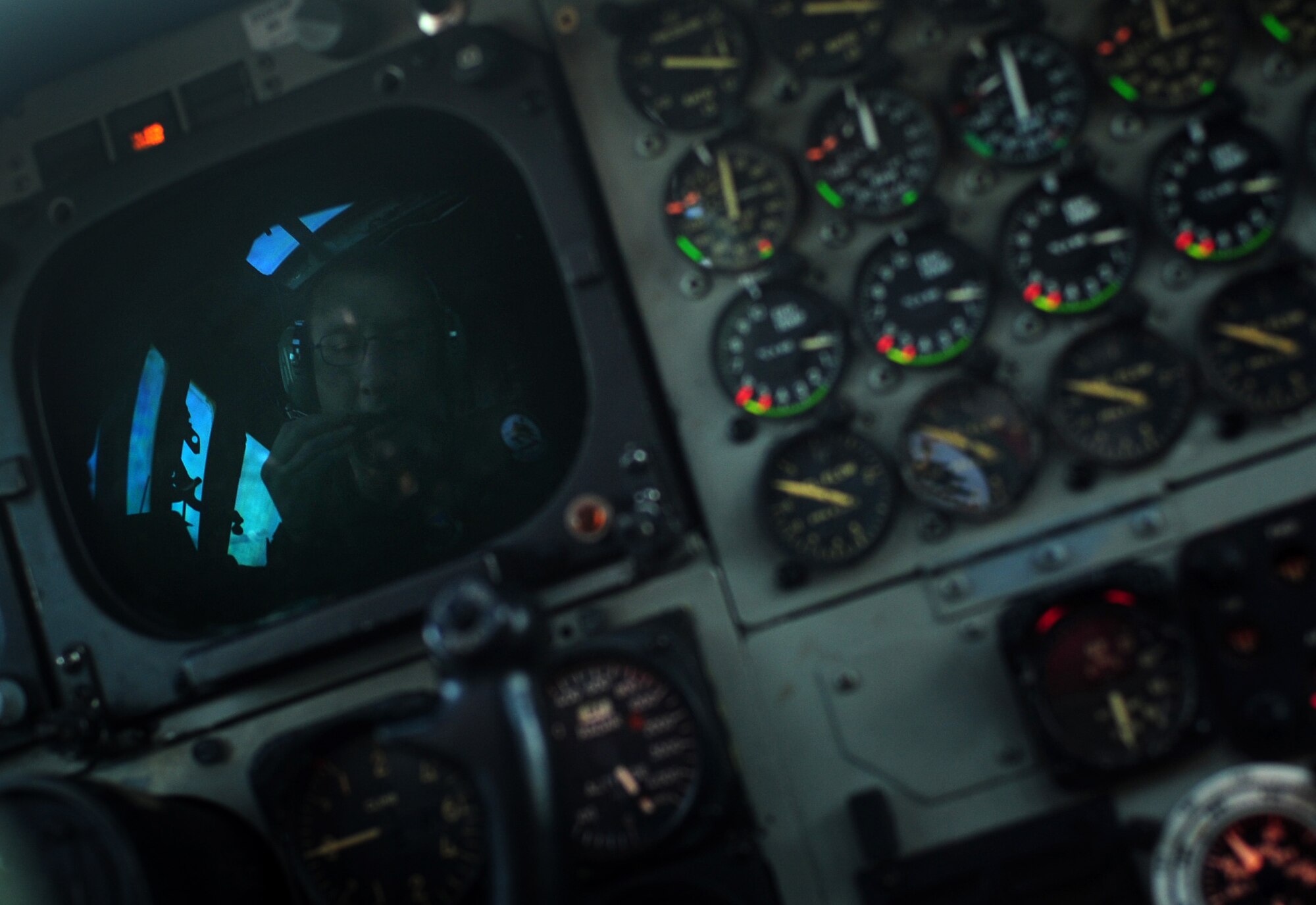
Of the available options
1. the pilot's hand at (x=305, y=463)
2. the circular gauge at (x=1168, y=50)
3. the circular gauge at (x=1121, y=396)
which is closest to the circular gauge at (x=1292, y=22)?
the circular gauge at (x=1168, y=50)

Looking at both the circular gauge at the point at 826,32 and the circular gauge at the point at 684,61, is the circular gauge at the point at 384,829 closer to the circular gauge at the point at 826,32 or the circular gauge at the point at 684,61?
the circular gauge at the point at 684,61

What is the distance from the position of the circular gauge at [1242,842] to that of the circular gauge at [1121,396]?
566 mm

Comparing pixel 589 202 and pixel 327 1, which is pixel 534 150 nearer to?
pixel 589 202

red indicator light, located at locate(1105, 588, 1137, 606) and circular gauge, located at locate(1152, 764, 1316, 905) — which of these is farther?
red indicator light, located at locate(1105, 588, 1137, 606)

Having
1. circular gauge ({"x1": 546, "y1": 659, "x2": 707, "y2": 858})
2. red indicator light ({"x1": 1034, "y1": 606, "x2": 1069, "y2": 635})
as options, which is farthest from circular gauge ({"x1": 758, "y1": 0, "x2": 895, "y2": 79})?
circular gauge ({"x1": 546, "y1": 659, "x2": 707, "y2": 858})

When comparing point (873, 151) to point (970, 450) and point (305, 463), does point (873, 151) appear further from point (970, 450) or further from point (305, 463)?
point (305, 463)

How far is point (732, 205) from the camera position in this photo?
2229 millimetres

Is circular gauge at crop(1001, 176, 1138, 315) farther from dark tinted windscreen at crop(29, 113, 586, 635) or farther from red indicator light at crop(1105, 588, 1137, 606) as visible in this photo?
dark tinted windscreen at crop(29, 113, 586, 635)

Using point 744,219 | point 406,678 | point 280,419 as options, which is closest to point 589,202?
point 744,219

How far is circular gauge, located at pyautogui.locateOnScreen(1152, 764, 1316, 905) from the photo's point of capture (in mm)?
1840

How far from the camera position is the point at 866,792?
205 cm

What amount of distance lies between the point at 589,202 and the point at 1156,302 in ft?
3.57

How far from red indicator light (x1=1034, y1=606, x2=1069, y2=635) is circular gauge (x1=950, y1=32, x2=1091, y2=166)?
81cm

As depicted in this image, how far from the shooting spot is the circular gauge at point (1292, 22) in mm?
2021
